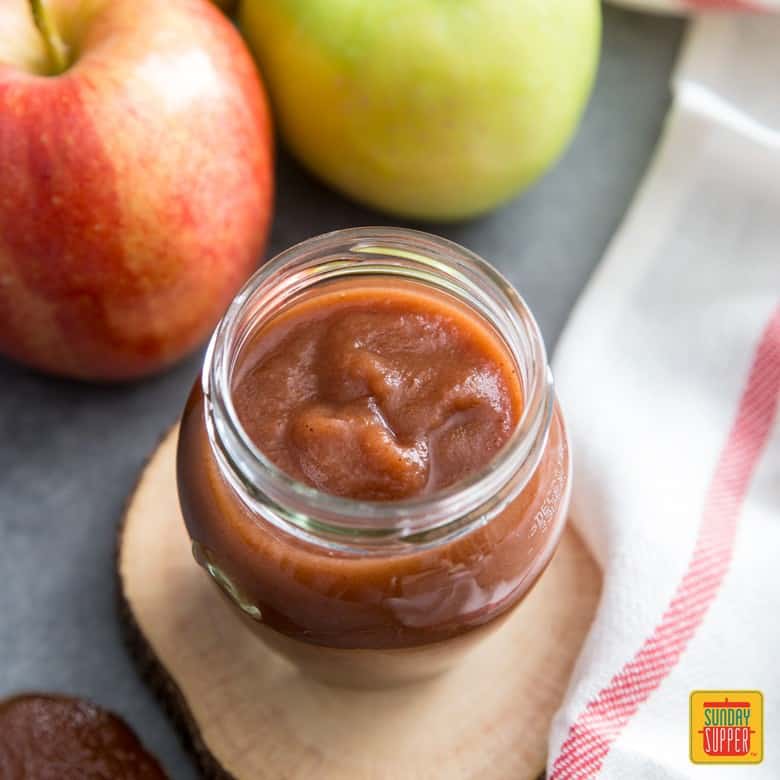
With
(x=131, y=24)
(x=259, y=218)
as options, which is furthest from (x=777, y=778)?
(x=131, y=24)

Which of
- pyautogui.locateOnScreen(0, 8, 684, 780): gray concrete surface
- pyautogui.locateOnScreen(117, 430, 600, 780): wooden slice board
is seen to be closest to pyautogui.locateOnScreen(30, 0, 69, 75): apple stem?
pyautogui.locateOnScreen(0, 8, 684, 780): gray concrete surface

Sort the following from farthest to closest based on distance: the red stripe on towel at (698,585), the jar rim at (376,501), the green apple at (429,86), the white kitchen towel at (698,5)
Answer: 1. the white kitchen towel at (698,5)
2. the green apple at (429,86)
3. the red stripe on towel at (698,585)
4. the jar rim at (376,501)

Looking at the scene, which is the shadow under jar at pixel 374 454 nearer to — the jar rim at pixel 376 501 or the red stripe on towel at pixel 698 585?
the jar rim at pixel 376 501

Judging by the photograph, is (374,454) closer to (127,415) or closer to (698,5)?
(127,415)

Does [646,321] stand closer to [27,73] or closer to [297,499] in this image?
[297,499]

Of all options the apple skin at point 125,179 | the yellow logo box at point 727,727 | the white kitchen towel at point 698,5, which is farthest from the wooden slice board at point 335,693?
the white kitchen towel at point 698,5

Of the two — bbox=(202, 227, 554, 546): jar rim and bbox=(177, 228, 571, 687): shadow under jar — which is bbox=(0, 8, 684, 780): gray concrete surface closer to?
bbox=(177, 228, 571, 687): shadow under jar

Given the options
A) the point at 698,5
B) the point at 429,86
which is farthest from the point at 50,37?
the point at 698,5
